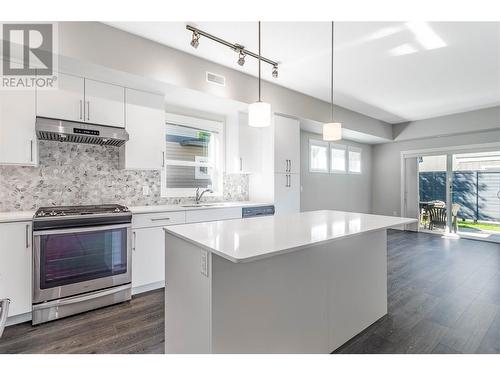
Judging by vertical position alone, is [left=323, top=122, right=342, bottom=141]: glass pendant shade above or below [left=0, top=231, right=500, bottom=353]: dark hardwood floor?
above

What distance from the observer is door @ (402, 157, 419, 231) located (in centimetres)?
651

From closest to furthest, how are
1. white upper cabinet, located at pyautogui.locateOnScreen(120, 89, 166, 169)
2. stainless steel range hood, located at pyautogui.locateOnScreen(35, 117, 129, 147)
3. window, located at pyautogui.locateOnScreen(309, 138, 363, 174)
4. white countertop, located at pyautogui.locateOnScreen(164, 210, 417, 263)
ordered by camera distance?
white countertop, located at pyautogui.locateOnScreen(164, 210, 417, 263)
stainless steel range hood, located at pyautogui.locateOnScreen(35, 117, 129, 147)
white upper cabinet, located at pyautogui.locateOnScreen(120, 89, 166, 169)
window, located at pyautogui.locateOnScreen(309, 138, 363, 174)

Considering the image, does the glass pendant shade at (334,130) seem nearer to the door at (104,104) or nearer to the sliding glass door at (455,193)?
the door at (104,104)

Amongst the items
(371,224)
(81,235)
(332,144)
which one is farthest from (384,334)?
(332,144)

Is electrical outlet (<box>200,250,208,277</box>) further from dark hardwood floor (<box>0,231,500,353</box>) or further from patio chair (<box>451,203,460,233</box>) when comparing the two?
patio chair (<box>451,203,460,233</box>)

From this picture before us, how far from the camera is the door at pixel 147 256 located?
2826 millimetres

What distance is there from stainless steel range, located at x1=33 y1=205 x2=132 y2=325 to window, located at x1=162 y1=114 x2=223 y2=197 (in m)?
1.12

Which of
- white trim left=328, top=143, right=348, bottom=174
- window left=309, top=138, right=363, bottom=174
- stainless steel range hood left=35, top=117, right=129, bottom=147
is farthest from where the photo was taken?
white trim left=328, top=143, right=348, bottom=174

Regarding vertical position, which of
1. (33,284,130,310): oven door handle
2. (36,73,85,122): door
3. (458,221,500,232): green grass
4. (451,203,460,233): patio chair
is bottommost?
(33,284,130,310): oven door handle

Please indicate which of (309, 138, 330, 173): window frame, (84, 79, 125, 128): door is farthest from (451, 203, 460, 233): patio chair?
(84, 79, 125, 128): door

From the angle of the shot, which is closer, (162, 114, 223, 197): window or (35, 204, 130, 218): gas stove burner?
(35, 204, 130, 218): gas stove burner

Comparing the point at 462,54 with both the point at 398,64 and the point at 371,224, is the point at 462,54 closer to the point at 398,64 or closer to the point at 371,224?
the point at 398,64

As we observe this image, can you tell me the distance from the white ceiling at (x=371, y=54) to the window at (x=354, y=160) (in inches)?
82.5

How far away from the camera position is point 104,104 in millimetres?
2781
